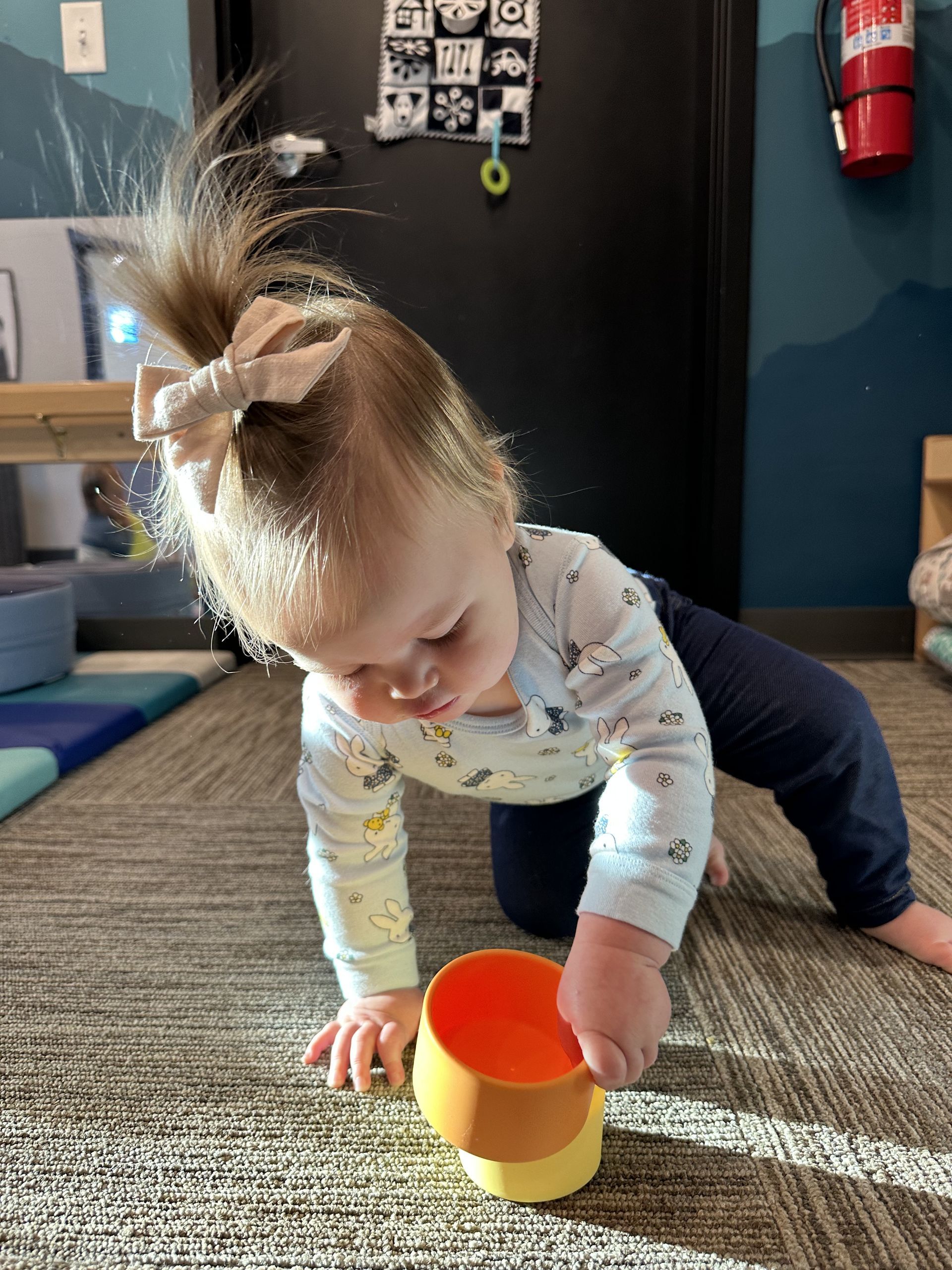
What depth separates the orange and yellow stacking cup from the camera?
1.39 ft

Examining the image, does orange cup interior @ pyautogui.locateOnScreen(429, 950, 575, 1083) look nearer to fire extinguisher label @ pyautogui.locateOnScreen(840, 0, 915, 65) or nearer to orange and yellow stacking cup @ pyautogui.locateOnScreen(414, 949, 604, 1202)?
orange and yellow stacking cup @ pyautogui.locateOnScreen(414, 949, 604, 1202)

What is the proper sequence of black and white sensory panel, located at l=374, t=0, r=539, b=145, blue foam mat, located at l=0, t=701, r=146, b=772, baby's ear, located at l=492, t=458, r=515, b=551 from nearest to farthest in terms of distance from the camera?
baby's ear, located at l=492, t=458, r=515, b=551 → blue foam mat, located at l=0, t=701, r=146, b=772 → black and white sensory panel, located at l=374, t=0, r=539, b=145

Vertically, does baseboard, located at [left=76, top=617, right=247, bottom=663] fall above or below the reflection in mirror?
below

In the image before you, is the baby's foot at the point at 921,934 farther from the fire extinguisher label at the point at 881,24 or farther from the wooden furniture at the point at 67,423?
the fire extinguisher label at the point at 881,24

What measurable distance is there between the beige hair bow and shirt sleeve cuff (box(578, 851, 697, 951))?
298 mm

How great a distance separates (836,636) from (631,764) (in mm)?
1388

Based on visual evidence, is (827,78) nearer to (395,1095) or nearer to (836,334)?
(836,334)

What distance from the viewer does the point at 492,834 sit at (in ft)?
2.59

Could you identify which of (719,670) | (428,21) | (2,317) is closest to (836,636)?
(719,670)

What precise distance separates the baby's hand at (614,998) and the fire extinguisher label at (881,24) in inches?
67.0

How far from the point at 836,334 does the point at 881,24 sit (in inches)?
20.0

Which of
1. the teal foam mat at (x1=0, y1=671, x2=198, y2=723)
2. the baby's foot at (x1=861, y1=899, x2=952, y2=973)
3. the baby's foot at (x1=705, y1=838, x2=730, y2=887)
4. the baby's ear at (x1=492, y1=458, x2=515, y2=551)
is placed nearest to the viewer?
the baby's ear at (x1=492, y1=458, x2=515, y2=551)

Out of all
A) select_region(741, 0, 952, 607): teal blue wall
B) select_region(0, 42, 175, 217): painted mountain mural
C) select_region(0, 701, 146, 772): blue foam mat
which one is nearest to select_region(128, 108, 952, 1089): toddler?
select_region(0, 701, 146, 772): blue foam mat

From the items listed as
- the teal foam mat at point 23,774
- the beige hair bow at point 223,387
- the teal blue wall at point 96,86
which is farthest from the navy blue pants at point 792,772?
the teal blue wall at point 96,86
